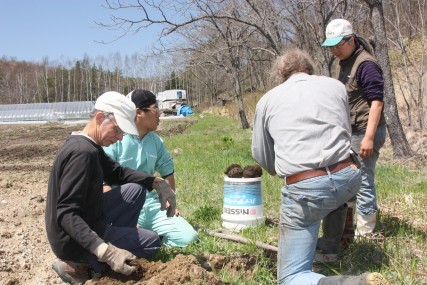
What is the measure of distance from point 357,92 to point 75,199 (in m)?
2.48

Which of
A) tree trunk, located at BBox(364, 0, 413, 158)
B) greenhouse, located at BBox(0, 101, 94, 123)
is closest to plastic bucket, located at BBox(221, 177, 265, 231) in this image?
tree trunk, located at BBox(364, 0, 413, 158)

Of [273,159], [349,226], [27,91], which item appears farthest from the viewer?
[27,91]

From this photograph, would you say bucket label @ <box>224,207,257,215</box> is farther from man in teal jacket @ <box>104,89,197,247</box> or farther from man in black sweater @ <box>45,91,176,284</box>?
man in black sweater @ <box>45,91,176,284</box>

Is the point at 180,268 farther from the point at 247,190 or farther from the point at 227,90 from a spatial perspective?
the point at 227,90

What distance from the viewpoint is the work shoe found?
3232mm

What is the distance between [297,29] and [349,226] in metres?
9.63

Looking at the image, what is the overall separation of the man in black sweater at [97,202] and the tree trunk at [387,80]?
5.64 metres

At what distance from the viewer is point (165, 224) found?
4.09 meters

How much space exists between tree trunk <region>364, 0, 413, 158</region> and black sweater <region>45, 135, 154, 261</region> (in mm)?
6186

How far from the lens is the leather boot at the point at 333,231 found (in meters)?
3.45

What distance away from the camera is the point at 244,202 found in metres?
4.27

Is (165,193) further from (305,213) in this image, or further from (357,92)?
(357,92)

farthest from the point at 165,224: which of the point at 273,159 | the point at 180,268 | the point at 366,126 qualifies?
the point at 366,126

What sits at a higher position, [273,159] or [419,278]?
[273,159]
